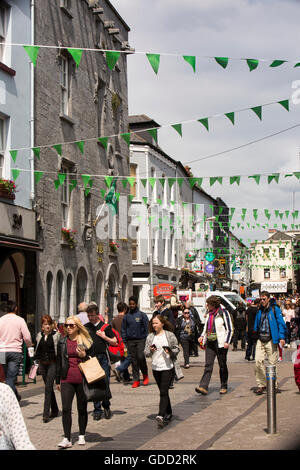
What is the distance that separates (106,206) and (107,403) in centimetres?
1589

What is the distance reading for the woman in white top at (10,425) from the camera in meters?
4.27

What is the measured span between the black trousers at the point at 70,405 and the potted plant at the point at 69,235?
42.6 feet

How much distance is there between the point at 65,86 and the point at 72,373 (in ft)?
50.5

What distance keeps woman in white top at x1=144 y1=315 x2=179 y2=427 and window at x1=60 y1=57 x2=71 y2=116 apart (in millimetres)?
12907

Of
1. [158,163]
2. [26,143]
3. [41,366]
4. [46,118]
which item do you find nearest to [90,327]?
[41,366]

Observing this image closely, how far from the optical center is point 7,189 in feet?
58.6

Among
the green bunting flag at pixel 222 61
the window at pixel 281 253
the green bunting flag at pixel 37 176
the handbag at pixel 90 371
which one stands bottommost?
the handbag at pixel 90 371

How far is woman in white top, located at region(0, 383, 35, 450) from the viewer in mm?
4266

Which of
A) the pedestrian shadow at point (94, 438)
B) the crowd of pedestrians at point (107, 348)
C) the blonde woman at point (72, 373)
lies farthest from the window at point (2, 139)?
the pedestrian shadow at point (94, 438)

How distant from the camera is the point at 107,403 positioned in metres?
11.0

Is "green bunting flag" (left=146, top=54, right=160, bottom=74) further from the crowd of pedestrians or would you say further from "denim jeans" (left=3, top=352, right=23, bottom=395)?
"denim jeans" (left=3, top=352, right=23, bottom=395)

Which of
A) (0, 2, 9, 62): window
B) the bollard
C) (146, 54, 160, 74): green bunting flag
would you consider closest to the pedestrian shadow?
the bollard

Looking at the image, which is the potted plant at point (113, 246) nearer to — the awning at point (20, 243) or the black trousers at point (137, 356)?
the awning at point (20, 243)

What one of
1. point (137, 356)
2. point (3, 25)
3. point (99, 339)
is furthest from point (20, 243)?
point (99, 339)
